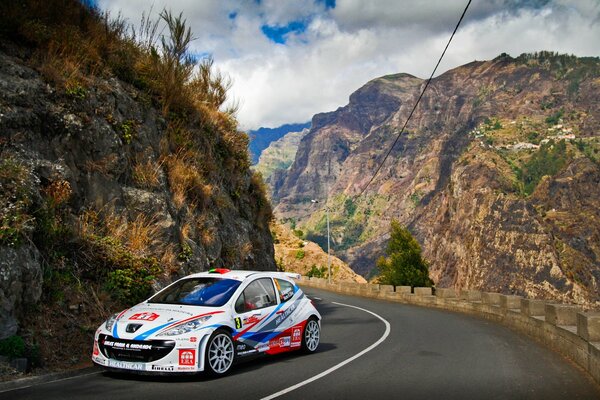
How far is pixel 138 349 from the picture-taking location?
7.51 metres

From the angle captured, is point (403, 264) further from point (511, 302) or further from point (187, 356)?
point (187, 356)

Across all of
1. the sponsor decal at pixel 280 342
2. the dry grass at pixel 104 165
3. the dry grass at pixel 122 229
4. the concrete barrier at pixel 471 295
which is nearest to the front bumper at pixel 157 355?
the sponsor decal at pixel 280 342

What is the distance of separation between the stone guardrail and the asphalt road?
A: 0.34m

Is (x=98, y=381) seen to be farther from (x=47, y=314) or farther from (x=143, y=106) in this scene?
(x=143, y=106)

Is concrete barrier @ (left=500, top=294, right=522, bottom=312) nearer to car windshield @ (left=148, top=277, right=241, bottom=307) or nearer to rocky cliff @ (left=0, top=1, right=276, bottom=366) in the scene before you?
rocky cliff @ (left=0, top=1, right=276, bottom=366)

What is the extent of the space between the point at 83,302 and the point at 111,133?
4859 mm

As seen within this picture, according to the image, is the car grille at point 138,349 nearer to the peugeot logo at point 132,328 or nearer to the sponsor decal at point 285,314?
the peugeot logo at point 132,328

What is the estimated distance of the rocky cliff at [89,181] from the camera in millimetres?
9138

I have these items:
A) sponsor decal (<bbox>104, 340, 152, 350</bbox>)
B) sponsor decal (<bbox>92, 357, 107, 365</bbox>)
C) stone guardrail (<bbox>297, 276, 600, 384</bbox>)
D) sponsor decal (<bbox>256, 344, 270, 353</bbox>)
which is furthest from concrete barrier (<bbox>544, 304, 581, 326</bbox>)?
sponsor decal (<bbox>92, 357, 107, 365</bbox>)

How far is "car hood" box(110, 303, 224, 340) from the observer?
7.60 metres

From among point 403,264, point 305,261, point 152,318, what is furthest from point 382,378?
point 305,261

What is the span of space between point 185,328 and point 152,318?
559mm

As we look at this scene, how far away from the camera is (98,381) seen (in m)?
7.77

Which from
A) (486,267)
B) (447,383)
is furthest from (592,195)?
(447,383)
